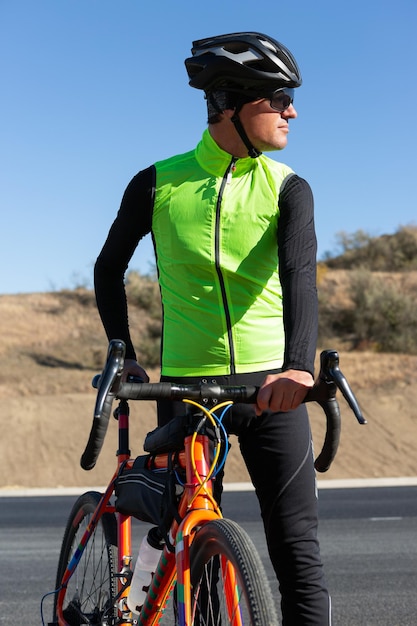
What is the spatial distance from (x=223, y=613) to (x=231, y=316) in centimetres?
90

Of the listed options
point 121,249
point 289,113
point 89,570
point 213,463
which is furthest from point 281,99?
point 89,570

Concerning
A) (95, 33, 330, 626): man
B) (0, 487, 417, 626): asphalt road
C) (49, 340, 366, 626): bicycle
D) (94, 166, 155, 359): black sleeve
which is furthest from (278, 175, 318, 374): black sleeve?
(0, 487, 417, 626): asphalt road

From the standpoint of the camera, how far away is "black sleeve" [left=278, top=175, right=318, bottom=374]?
10.8 ft

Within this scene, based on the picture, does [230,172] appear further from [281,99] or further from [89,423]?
[89,423]

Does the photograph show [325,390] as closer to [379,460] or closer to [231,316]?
[231,316]

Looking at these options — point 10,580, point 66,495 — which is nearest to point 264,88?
point 10,580

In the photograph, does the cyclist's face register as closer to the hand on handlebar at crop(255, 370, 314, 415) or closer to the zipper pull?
the zipper pull

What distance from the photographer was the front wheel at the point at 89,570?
413 centimetres

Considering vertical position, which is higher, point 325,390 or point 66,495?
point 325,390

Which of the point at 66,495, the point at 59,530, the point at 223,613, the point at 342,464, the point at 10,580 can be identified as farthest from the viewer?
the point at 342,464

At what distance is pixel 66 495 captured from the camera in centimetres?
1853

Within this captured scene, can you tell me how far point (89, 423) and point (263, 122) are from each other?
85.7 feet

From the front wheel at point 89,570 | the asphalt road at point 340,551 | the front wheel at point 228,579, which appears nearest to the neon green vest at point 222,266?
the front wheel at point 228,579

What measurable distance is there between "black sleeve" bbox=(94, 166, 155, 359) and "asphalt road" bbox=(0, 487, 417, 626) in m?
3.18
